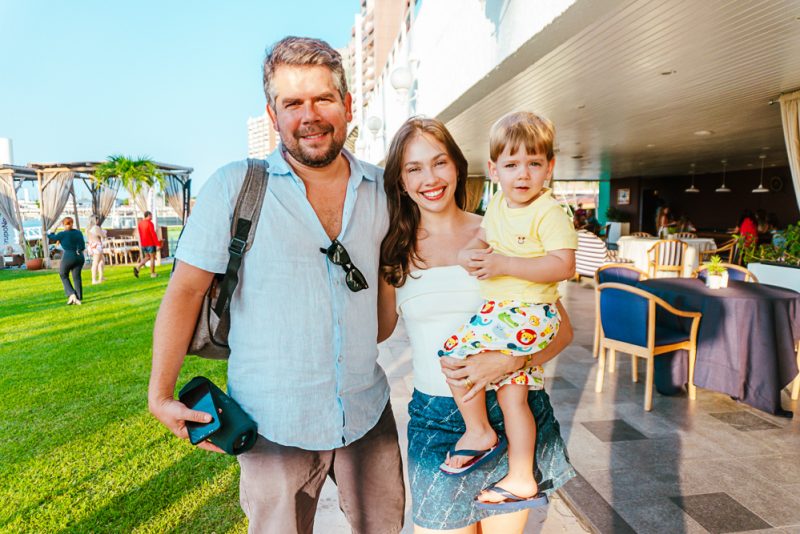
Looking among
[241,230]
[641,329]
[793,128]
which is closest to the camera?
[241,230]

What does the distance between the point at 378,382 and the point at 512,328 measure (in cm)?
47

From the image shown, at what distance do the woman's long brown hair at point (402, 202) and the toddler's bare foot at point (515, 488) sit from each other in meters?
0.61

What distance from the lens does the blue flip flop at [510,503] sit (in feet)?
4.20

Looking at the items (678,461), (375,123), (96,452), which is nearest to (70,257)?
(375,123)

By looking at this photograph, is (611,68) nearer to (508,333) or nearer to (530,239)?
(530,239)

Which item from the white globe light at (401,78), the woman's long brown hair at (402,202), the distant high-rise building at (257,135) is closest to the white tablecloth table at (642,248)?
the white globe light at (401,78)

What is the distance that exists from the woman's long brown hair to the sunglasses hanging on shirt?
0.13m

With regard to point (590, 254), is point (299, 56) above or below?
above

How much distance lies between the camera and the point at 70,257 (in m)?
8.77

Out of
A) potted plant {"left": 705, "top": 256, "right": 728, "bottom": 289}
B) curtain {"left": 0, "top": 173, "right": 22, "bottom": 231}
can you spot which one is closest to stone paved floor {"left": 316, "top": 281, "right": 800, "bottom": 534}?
potted plant {"left": 705, "top": 256, "right": 728, "bottom": 289}

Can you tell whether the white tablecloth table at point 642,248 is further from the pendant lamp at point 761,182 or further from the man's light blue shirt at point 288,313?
the man's light blue shirt at point 288,313

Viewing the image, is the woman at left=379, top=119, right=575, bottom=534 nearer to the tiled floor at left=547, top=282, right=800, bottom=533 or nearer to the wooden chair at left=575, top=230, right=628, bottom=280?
the tiled floor at left=547, top=282, right=800, bottom=533

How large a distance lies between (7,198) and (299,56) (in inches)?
848

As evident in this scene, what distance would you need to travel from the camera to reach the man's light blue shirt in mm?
1266
